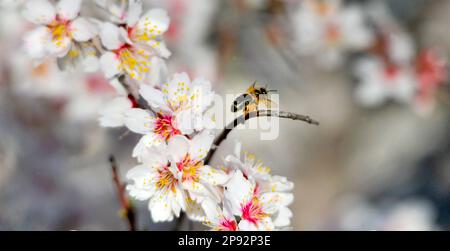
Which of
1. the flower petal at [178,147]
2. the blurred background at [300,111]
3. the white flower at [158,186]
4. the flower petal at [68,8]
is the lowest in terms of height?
the white flower at [158,186]

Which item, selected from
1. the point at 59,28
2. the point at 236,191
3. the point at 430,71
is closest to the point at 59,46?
the point at 59,28

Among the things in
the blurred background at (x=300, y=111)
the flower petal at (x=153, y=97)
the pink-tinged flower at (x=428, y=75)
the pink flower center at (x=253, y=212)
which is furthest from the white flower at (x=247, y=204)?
the pink-tinged flower at (x=428, y=75)

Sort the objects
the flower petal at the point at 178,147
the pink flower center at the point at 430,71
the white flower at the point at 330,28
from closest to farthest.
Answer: the flower petal at the point at 178,147, the pink flower center at the point at 430,71, the white flower at the point at 330,28

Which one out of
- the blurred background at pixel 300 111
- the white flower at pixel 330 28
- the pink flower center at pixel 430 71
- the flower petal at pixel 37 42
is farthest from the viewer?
the white flower at pixel 330 28

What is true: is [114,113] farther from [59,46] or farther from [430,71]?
[430,71]

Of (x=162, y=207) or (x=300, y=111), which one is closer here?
(x=162, y=207)

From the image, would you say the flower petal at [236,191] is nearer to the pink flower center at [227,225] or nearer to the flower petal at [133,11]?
the pink flower center at [227,225]
